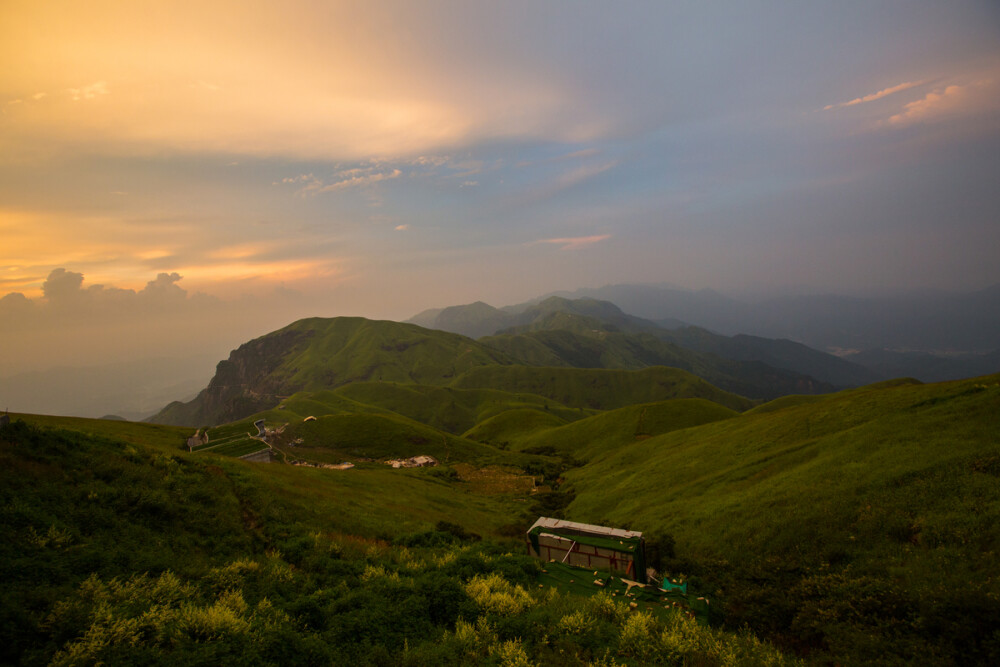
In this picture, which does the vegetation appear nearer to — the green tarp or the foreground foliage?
the foreground foliage

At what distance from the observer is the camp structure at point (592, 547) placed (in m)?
21.7

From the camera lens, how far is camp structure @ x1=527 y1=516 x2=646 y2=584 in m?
21.7

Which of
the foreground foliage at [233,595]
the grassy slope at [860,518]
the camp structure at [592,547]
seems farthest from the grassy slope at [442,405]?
the foreground foliage at [233,595]

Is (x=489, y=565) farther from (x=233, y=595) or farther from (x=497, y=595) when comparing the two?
(x=233, y=595)

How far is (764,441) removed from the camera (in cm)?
3725

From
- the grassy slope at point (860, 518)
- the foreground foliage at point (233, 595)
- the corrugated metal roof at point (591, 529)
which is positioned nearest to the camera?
the foreground foliage at point (233, 595)

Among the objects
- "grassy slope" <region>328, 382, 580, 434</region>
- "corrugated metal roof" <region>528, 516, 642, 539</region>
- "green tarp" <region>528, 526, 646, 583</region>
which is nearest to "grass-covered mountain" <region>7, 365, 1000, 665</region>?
"green tarp" <region>528, 526, 646, 583</region>

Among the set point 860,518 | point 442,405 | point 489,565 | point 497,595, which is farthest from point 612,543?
point 442,405

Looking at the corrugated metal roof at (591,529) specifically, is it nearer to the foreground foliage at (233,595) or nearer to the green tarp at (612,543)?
the green tarp at (612,543)

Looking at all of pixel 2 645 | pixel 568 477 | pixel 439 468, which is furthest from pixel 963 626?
pixel 439 468

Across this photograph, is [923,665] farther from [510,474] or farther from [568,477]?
[510,474]

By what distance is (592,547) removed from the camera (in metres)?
22.7

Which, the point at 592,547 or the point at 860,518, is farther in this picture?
the point at 592,547

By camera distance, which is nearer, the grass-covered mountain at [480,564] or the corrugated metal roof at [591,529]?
the grass-covered mountain at [480,564]
